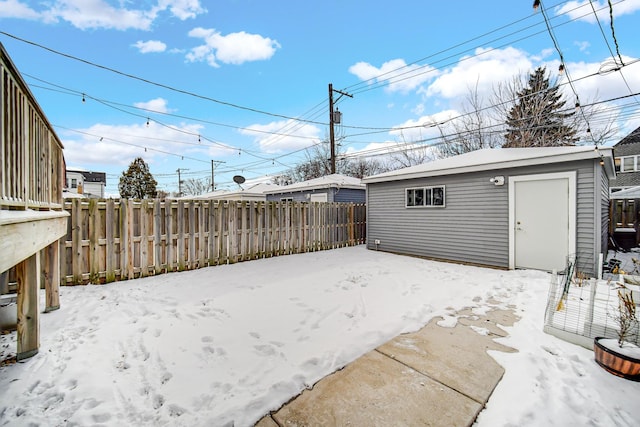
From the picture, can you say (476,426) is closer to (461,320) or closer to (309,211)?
(461,320)

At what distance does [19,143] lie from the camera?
1.80m

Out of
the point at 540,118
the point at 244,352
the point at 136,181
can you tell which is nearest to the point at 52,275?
the point at 244,352

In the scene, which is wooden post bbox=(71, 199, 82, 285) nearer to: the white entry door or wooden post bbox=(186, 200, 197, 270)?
wooden post bbox=(186, 200, 197, 270)

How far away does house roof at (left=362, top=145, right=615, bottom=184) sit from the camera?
204 inches

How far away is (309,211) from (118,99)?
7.77 meters

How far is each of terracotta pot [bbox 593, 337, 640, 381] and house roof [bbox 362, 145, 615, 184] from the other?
13.9 ft

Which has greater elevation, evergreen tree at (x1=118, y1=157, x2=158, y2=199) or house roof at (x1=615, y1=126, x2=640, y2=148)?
house roof at (x1=615, y1=126, x2=640, y2=148)

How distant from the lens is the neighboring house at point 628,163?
16.7m

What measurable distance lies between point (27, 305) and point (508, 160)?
780cm

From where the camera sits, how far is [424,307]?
154 inches

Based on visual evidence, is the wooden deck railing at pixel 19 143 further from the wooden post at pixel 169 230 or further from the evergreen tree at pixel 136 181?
the evergreen tree at pixel 136 181

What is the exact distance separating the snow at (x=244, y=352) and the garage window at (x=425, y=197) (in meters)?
2.89

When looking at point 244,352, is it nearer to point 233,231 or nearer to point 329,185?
point 233,231

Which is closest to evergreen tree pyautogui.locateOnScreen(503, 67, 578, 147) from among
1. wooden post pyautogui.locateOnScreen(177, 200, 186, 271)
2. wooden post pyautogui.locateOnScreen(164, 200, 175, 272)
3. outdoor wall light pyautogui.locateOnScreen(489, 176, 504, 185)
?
outdoor wall light pyautogui.locateOnScreen(489, 176, 504, 185)
